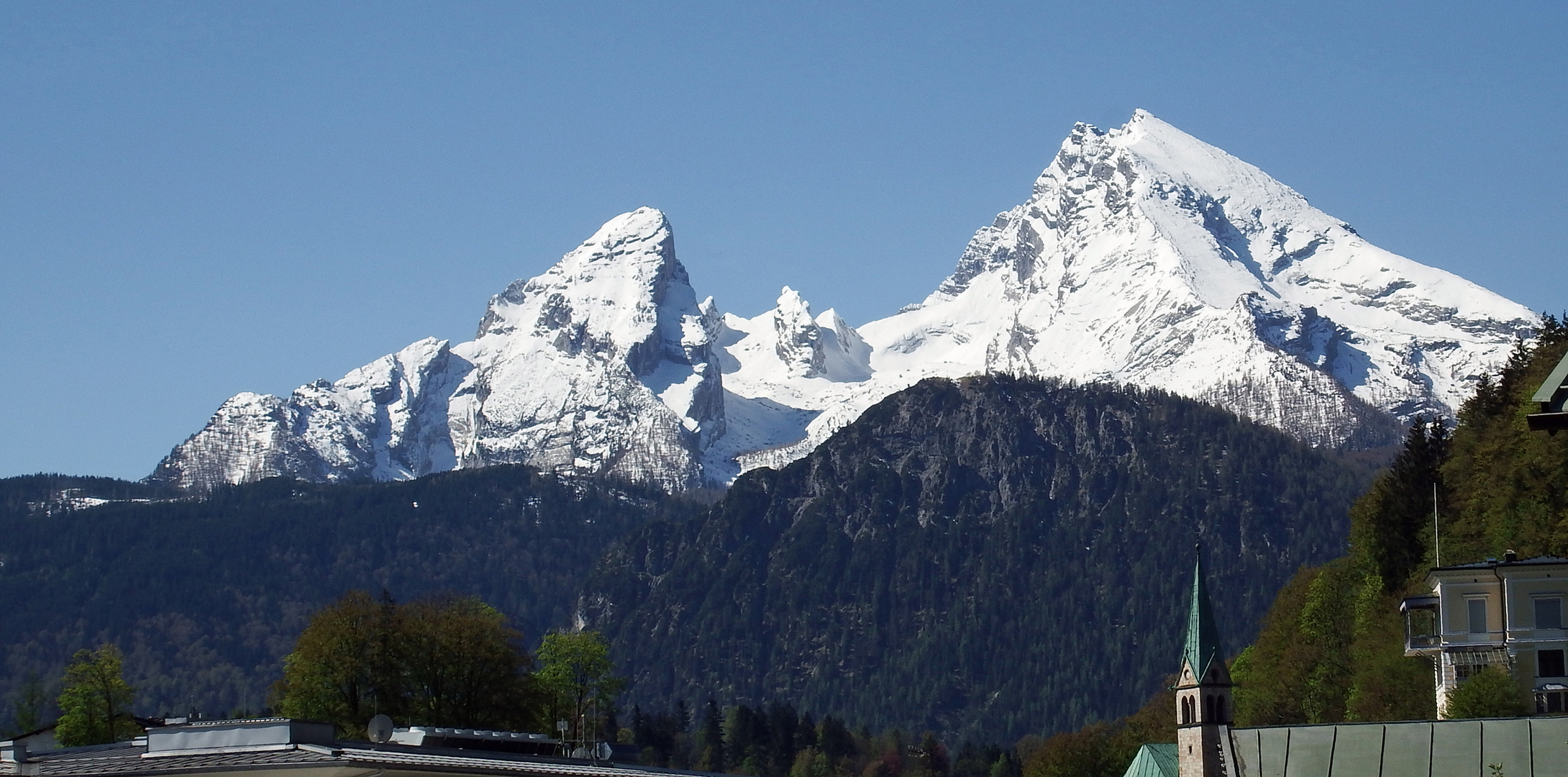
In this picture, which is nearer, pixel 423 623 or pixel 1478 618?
pixel 1478 618

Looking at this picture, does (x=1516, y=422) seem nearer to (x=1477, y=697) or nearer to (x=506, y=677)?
(x=1477, y=697)

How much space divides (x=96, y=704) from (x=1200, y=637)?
205 feet

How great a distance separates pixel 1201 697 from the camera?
447 ft

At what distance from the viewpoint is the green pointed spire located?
136625mm

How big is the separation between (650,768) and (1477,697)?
107 feet

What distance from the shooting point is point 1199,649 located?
136 metres

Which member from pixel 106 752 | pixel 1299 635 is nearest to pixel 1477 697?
pixel 106 752

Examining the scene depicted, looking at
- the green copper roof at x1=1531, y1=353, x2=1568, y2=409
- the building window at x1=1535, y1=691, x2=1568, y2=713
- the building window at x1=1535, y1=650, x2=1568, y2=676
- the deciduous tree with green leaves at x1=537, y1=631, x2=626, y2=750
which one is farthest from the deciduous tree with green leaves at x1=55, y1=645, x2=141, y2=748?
the green copper roof at x1=1531, y1=353, x2=1568, y2=409

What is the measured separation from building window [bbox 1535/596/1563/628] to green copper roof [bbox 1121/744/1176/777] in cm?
4046

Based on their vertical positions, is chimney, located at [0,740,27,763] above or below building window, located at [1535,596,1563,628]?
below

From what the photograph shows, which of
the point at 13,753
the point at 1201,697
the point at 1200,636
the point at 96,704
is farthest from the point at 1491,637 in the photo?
the point at 96,704

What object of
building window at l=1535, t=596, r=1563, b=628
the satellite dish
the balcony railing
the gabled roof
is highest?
the gabled roof

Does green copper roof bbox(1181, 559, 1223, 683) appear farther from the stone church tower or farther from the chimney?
the chimney

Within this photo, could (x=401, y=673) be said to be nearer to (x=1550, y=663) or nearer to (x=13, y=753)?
(x=13, y=753)
